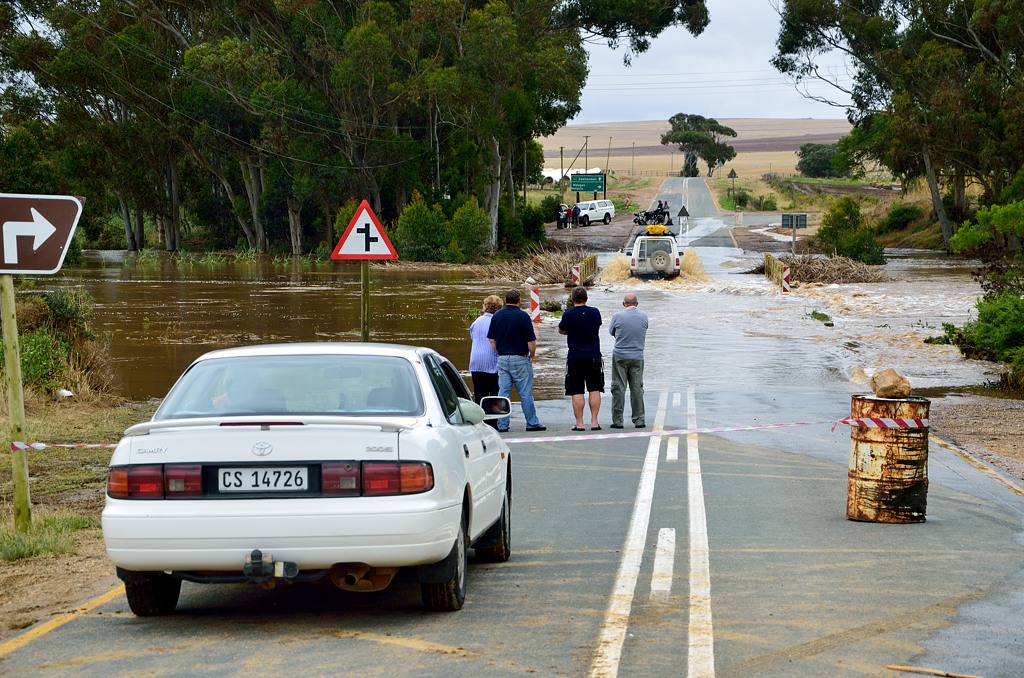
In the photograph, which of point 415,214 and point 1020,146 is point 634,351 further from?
point 415,214

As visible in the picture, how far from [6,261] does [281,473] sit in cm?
351

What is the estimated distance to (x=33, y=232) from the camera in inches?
347

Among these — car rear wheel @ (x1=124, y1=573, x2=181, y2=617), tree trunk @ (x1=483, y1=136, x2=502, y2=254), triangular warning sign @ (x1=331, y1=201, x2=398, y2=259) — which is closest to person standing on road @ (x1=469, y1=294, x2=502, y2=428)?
triangular warning sign @ (x1=331, y1=201, x2=398, y2=259)

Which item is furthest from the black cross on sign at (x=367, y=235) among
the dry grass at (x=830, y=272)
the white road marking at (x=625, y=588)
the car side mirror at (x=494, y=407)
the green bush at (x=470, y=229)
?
the green bush at (x=470, y=229)

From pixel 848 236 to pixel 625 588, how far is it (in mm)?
58106

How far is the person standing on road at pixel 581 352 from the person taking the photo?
619 inches

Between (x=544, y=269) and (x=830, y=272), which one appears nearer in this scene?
(x=830, y=272)

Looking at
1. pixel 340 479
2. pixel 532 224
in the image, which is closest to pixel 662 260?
pixel 532 224

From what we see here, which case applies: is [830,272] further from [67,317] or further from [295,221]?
[295,221]

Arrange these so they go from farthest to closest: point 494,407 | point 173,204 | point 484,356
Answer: point 173,204 < point 484,356 < point 494,407

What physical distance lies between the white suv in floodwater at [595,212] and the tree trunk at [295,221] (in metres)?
27.7

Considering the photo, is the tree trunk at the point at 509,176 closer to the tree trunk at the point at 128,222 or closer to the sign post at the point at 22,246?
the tree trunk at the point at 128,222

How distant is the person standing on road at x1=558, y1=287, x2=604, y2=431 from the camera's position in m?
15.7

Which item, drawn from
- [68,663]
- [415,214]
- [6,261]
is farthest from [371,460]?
[415,214]
